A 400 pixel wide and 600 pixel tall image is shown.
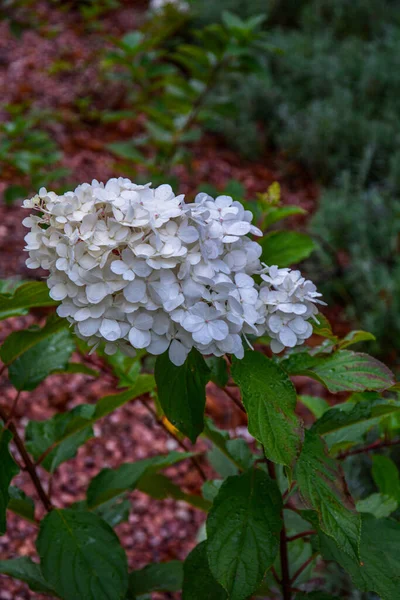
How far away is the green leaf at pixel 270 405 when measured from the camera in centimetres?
79

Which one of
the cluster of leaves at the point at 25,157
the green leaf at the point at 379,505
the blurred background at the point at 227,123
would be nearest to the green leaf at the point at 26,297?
the blurred background at the point at 227,123

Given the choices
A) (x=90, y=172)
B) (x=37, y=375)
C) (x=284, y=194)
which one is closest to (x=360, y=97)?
(x=284, y=194)

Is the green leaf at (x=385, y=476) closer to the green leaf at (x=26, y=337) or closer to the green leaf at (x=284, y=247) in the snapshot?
the green leaf at (x=284, y=247)

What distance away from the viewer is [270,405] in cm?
82

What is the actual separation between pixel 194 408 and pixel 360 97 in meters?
3.79

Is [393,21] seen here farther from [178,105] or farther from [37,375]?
[37,375]

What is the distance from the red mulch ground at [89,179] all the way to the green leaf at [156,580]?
1.44ft

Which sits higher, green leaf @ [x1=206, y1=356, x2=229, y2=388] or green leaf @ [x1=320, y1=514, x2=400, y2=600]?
green leaf @ [x1=206, y1=356, x2=229, y2=388]

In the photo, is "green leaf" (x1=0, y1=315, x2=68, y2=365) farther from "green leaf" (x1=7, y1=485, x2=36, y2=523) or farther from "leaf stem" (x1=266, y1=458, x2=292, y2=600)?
"leaf stem" (x1=266, y1=458, x2=292, y2=600)

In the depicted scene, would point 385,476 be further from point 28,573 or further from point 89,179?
point 89,179

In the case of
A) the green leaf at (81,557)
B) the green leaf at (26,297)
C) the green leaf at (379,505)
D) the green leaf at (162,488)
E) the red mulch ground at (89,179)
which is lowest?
the red mulch ground at (89,179)

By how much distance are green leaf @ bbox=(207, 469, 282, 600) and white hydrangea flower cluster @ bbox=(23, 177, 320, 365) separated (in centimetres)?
26

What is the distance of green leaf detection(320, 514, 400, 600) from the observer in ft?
2.99

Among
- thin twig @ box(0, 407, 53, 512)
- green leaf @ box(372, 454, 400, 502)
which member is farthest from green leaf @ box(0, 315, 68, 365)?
green leaf @ box(372, 454, 400, 502)
